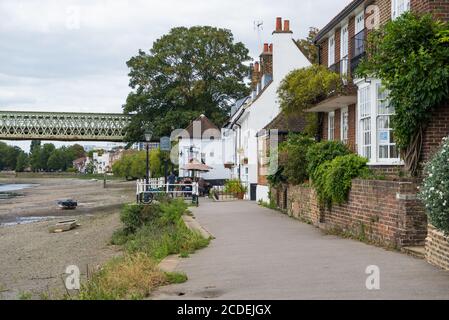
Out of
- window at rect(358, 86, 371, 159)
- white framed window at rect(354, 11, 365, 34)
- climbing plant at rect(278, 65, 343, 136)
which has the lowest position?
window at rect(358, 86, 371, 159)

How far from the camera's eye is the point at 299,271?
9953 mm

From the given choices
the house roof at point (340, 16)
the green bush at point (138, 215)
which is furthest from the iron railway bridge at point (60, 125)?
the house roof at point (340, 16)

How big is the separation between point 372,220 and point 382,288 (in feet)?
18.0

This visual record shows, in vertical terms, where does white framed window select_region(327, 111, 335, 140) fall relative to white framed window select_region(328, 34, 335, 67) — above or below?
below

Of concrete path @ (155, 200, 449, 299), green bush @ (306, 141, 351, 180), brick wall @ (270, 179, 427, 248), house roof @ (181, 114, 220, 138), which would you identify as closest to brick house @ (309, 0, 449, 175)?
green bush @ (306, 141, 351, 180)

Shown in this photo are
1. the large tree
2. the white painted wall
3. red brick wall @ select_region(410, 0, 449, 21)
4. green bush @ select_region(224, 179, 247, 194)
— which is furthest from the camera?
the large tree

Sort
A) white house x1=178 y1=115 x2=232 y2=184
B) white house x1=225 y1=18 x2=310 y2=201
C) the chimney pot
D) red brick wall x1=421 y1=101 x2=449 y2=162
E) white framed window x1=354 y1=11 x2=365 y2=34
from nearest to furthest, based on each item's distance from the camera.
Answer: red brick wall x1=421 y1=101 x2=449 y2=162 → white framed window x1=354 y1=11 x2=365 y2=34 → the chimney pot → white house x1=225 y1=18 x2=310 y2=201 → white house x1=178 y1=115 x2=232 y2=184

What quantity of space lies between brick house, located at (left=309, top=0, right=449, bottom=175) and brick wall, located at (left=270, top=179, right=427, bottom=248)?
3.82ft

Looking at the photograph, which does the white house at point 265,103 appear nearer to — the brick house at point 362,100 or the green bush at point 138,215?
the green bush at point 138,215

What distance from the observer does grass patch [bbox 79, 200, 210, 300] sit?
8.70 m

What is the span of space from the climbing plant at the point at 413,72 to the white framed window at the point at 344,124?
8.33 m

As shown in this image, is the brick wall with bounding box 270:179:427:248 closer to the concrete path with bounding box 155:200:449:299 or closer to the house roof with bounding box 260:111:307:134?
the concrete path with bounding box 155:200:449:299

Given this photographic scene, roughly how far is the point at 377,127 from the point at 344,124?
5.03 metres

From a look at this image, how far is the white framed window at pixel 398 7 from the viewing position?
16172mm
